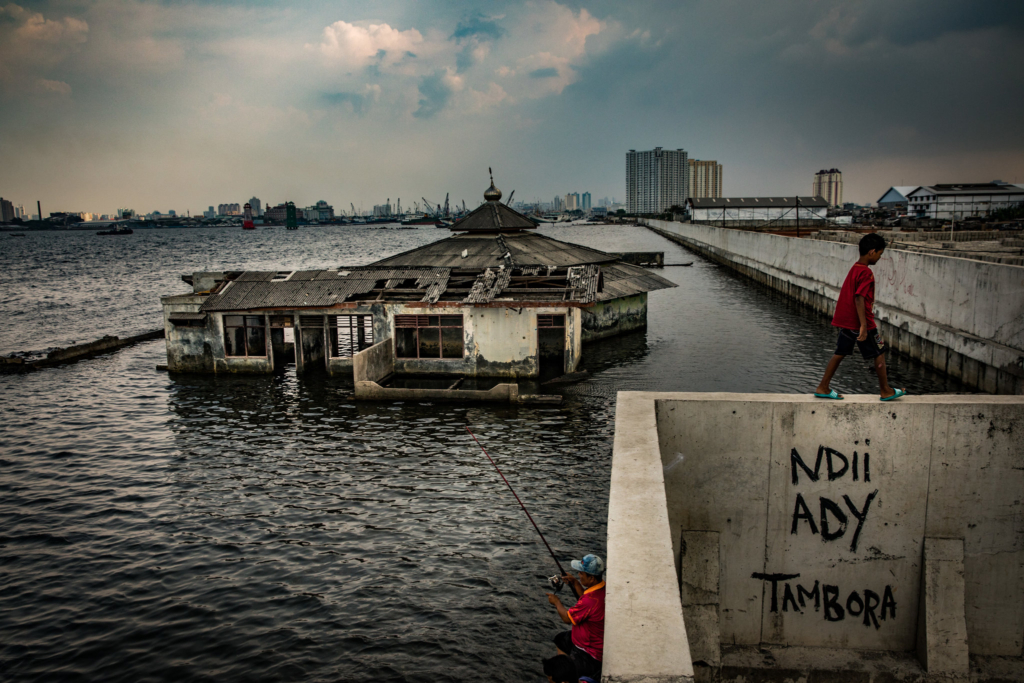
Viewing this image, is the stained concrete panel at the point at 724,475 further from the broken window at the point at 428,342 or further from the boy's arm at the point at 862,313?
the broken window at the point at 428,342

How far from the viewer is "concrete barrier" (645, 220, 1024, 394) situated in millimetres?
20969

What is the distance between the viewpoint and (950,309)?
1008 inches

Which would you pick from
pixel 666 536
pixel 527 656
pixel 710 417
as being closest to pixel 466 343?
pixel 527 656

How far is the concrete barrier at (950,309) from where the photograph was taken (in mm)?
20969

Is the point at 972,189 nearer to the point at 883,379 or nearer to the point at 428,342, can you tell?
the point at 428,342

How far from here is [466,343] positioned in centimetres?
2875

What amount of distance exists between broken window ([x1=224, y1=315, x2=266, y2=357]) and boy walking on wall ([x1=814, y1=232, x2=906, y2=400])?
2604cm

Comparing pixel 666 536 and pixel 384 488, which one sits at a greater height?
pixel 666 536

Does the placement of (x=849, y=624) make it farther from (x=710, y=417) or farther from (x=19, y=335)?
(x=19, y=335)

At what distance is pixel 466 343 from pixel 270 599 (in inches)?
646

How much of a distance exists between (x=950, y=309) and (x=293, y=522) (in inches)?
952

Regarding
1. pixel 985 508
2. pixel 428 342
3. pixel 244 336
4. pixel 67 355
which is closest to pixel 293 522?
pixel 985 508

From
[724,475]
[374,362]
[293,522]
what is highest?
[724,475]

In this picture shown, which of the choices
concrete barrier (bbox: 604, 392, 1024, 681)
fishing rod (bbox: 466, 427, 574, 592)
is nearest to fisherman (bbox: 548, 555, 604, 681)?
fishing rod (bbox: 466, 427, 574, 592)
